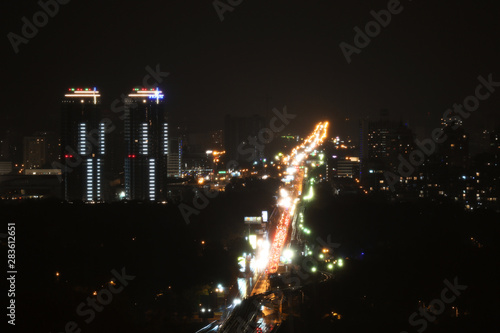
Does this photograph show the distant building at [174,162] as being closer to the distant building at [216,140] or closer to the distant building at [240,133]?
the distant building at [240,133]

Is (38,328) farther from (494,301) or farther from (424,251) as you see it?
(424,251)

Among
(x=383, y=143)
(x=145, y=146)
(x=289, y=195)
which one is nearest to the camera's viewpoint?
(x=145, y=146)

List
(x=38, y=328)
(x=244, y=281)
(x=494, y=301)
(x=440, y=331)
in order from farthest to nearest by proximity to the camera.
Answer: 1. (x=244, y=281)
2. (x=494, y=301)
3. (x=440, y=331)
4. (x=38, y=328)

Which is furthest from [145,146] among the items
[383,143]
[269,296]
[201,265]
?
[383,143]

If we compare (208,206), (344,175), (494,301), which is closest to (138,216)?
(208,206)

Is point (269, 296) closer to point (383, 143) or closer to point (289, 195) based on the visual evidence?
point (289, 195)
